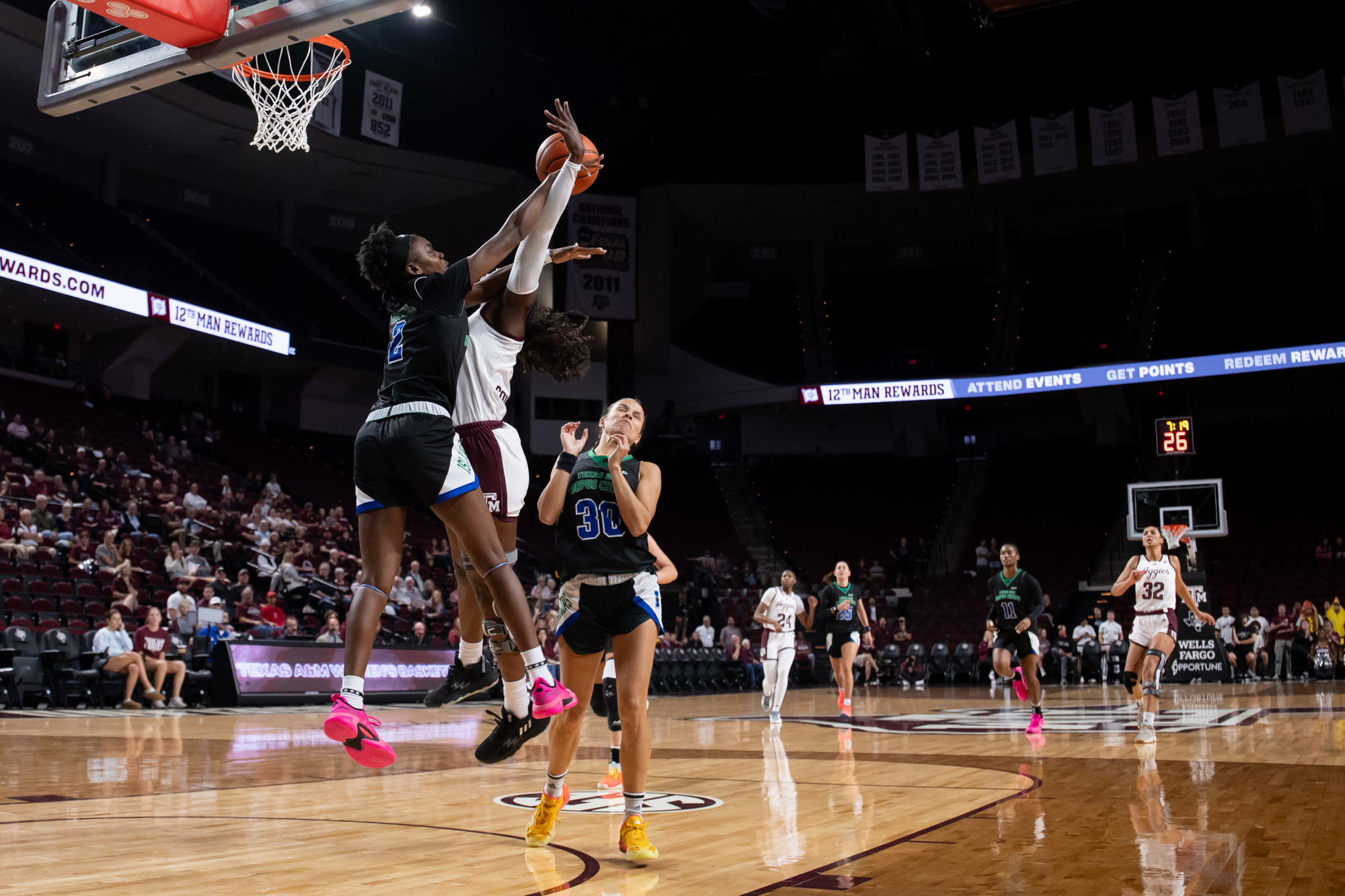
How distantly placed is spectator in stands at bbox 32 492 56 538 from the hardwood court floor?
571cm

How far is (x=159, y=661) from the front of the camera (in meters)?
14.3

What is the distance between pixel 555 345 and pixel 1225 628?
22002mm

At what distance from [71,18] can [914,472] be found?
29.0 m

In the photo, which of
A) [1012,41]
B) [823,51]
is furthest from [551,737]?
[823,51]

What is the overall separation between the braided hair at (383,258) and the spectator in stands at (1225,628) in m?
22.3

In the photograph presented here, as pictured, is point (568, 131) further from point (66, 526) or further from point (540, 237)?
point (66, 526)

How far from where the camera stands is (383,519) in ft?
14.9

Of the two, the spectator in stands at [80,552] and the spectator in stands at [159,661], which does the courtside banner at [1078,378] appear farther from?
the spectator in stands at [159,661]

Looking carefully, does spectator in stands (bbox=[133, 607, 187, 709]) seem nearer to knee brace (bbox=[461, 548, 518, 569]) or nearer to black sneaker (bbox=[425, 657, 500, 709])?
black sneaker (bbox=[425, 657, 500, 709])

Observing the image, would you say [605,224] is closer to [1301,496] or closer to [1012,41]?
[1012,41]

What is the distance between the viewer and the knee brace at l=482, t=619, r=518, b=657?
4777mm

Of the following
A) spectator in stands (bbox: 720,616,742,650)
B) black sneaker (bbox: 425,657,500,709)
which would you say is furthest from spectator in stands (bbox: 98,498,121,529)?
black sneaker (bbox: 425,657,500,709)

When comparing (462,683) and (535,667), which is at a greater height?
(535,667)

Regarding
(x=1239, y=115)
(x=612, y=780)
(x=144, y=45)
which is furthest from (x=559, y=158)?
(x=1239, y=115)
